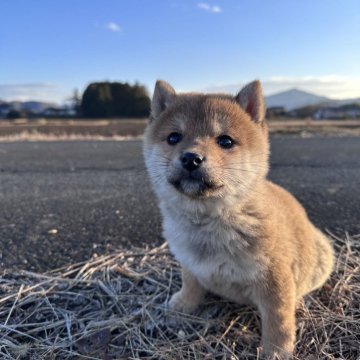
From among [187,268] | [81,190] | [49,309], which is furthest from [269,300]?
[81,190]

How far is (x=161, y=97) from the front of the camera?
2.93m

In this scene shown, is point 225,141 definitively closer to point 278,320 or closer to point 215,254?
point 215,254

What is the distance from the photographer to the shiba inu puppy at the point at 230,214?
2.32 meters

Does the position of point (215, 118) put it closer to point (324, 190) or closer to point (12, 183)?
point (324, 190)

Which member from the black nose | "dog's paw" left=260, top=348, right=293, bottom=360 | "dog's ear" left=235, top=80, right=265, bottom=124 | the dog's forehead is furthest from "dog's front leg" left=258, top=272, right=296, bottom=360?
"dog's ear" left=235, top=80, right=265, bottom=124

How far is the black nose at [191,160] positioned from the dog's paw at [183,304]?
3.26 feet

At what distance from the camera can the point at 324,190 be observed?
5.27 metres

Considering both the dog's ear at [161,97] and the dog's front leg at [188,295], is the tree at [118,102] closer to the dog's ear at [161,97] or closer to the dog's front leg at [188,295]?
the dog's ear at [161,97]

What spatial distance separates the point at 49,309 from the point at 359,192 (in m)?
3.99

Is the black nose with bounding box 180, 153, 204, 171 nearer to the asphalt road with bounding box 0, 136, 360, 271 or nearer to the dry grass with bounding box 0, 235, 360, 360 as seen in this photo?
the dry grass with bounding box 0, 235, 360, 360

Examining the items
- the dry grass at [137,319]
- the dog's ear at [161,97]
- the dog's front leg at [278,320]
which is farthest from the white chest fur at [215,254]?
the dog's ear at [161,97]

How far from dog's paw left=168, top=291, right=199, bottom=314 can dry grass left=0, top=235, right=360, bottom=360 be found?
2.2 inches

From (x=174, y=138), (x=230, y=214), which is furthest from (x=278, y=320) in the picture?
(x=174, y=138)

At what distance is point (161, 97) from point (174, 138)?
0.47 metres
